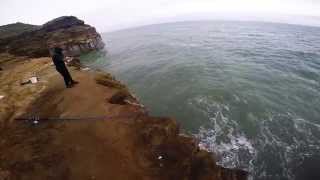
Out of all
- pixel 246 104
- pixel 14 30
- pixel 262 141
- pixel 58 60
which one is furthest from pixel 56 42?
pixel 14 30

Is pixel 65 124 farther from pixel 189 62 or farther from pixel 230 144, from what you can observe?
pixel 189 62

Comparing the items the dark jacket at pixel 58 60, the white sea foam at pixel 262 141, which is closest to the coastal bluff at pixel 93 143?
the dark jacket at pixel 58 60

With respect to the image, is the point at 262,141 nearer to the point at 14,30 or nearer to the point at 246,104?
the point at 246,104

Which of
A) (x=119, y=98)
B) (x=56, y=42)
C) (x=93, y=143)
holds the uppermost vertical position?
(x=56, y=42)

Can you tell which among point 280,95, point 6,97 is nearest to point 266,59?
point 280,95

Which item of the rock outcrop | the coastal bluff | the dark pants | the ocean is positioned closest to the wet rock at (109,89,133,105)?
the coastal bluff

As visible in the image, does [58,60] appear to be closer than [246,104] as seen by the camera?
Yes

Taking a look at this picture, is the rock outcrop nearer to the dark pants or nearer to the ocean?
the ocean
